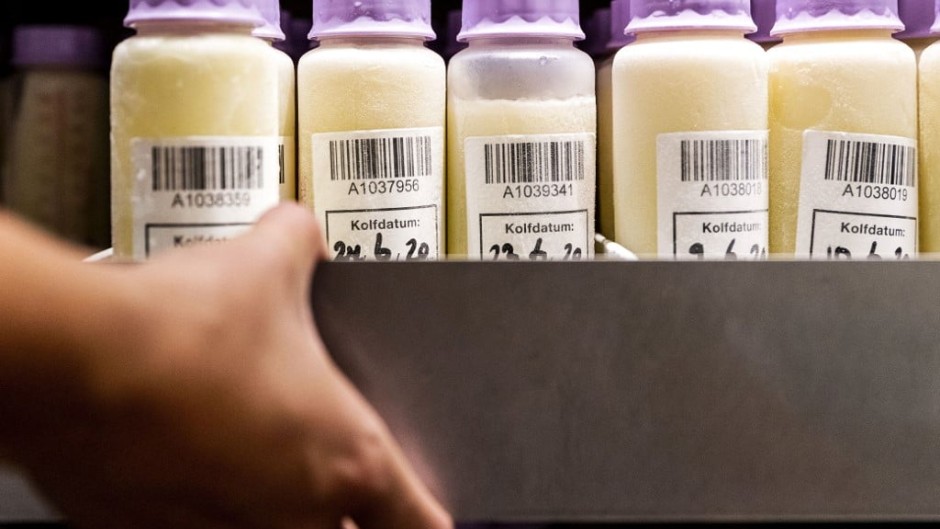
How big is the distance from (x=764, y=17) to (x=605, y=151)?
0.52 feet

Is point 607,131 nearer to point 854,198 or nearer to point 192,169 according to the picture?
point 854,198

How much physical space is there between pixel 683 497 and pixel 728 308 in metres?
0.10

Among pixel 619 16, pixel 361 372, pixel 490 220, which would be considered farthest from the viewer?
pixel 619 16

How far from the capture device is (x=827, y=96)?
2.19 ft

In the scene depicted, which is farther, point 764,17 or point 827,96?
point 764,17

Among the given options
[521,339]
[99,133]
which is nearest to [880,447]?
[521,339]

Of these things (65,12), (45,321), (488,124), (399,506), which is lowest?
(399,506)

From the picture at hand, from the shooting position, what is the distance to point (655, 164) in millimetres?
660

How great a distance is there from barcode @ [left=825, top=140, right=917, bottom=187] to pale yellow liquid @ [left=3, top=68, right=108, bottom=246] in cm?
52

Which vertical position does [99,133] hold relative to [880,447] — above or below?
above

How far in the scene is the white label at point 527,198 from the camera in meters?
0.65

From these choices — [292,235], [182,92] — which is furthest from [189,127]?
[292,235]

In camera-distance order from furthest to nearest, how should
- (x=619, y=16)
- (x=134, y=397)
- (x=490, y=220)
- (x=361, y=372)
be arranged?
(x=619, y=16)
(x=490, y=220)
(x=361, y=372)
(x=134, y=397)

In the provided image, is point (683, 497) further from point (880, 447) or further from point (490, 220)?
point (490, 220)
